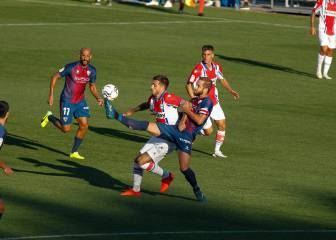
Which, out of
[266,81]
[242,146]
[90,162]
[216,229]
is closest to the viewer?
[216,229]

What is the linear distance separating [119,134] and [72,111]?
316 cm

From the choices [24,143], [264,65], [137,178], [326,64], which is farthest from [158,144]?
[264,65]

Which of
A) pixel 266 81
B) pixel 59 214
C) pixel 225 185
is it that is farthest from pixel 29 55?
pixel 59 214

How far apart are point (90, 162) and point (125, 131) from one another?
430 centimetres

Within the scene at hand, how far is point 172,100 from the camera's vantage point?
18.0 metres

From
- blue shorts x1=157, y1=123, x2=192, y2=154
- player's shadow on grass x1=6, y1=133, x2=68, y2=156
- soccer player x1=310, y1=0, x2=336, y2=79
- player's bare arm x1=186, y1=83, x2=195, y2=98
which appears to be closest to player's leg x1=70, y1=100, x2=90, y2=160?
player's shadow on grass x1=6, y1=133, x2=68, y2=156

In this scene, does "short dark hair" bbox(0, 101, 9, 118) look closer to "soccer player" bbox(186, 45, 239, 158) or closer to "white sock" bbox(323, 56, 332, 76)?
"soccer player" bbox(186, 45, 239, 158)

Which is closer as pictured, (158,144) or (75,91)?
(158,144)

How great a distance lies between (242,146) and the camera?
2425 centimetres

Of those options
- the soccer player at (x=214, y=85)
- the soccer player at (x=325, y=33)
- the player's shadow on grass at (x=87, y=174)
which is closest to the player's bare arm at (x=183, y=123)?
the player's shadow on grass at (x=87, y=174)

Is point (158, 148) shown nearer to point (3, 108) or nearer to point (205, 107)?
point (205, 107)

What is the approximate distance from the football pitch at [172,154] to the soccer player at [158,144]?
34 centimetres

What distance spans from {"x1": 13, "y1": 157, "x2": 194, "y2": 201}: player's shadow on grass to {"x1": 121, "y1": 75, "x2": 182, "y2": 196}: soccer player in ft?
1.84

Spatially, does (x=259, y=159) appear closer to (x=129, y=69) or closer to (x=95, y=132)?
(x=95, y=132)
